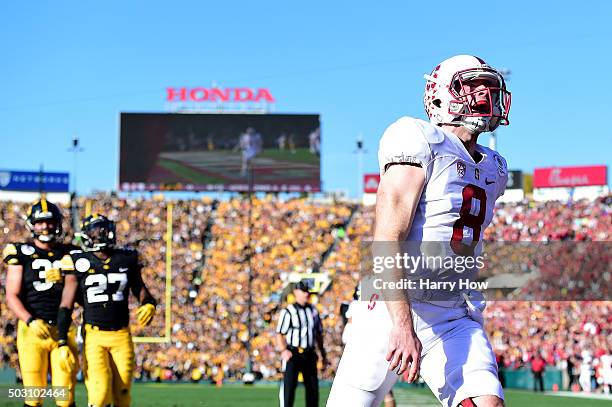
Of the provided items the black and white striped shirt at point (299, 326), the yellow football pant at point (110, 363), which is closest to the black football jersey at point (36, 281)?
the yellow football pant at point (110, 363)

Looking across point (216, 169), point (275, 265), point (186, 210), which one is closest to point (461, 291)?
point (275, 265)

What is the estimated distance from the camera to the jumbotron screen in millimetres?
34312

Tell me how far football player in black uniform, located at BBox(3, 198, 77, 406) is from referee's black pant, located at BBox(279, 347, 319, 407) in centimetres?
292

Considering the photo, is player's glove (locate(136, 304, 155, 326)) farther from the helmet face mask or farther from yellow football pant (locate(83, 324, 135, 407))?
the helmet face mask

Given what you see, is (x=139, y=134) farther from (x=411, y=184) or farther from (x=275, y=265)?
(x=411, y=184)

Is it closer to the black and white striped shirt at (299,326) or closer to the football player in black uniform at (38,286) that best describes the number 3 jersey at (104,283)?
the football player in black uniform at (38,286)

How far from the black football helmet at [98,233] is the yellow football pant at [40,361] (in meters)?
0.81

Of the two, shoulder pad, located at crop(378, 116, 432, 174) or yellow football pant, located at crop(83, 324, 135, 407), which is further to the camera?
yellow football pant, located at crop(83, 324, 135, 407)

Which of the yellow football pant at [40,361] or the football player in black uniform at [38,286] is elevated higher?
the football player in black uniform at [38,286]

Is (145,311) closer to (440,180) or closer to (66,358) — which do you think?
(66,358)

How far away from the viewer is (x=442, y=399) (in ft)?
11.5

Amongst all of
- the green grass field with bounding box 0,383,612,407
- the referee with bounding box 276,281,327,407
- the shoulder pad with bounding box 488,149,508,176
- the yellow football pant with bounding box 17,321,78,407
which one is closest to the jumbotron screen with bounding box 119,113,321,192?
the green grass field with bounding box 0,383,612,407

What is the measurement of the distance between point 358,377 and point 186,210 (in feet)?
87.4

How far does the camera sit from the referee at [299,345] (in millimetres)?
9883
